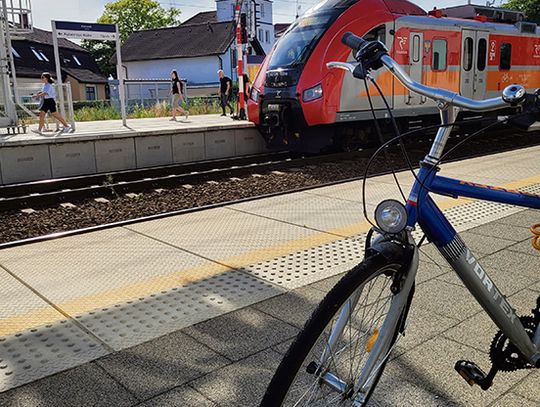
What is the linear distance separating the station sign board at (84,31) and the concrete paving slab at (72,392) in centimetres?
1333

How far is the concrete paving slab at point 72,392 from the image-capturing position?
2.86m

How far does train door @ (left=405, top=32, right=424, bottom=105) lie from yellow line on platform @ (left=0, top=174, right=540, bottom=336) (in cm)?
786

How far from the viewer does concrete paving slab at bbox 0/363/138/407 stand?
2861mm

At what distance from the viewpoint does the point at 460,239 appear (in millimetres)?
2395

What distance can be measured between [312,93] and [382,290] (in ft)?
32.2

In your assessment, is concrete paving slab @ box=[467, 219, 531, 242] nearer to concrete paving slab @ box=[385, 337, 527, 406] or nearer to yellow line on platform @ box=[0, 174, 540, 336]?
yellow line on platform @ box=[0, 174, 540, 336]

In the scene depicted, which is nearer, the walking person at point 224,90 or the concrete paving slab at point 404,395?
the concrete paving slab at point 404,395

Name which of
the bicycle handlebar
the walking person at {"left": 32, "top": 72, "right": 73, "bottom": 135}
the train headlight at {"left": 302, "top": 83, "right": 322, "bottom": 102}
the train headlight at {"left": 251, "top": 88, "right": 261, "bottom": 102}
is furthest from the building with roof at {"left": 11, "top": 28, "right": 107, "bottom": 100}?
the bicycle handlebar

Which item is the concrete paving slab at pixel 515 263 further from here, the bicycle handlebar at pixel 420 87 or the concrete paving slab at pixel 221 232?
the bicycle handlebar at pixel 420 87

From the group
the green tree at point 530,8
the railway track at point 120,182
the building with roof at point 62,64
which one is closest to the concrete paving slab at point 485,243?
the railway track at point 120,182

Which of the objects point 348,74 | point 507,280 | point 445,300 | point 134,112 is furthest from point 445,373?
point 134,112

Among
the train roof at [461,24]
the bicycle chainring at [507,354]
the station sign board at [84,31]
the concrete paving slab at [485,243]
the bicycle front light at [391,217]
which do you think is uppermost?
the station sign board at [84,31]

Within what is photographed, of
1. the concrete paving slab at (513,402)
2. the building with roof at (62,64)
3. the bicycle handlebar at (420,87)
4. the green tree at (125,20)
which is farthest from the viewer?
the green tree at (125,20)

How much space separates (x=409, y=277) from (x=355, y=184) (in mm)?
6577
